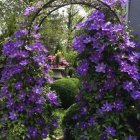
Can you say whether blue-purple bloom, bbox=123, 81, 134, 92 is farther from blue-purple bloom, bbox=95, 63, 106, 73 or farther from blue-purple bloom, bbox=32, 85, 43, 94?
blue-purple bloom, bbox=32, 85, 43, 94

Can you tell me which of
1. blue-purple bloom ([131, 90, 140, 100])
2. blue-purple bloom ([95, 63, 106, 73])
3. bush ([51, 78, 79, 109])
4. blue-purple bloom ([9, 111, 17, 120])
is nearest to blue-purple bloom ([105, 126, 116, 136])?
blue-purple bloom ([131, 90, 140, 100])

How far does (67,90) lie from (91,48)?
507 centimetres

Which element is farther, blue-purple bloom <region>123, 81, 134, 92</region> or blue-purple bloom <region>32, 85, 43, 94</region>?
blue-purple bloom <region>32, 85, 43, 94</region>

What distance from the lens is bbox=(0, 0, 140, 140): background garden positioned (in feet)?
13.9

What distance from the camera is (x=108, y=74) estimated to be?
422 centimetres

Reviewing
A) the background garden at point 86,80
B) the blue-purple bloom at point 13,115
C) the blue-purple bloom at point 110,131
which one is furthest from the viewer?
the blue-purple bloom at point 13,115

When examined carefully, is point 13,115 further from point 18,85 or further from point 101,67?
point 101,67

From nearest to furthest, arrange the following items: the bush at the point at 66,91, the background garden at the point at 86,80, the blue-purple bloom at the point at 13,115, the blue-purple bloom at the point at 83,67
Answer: the background garden at the point at 86,80 < the blue-purple bloom at the point at 83,67 < the blue-purple bloom at the point at 13,115 < the bush at the point at 66,91

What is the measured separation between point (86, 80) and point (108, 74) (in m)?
0.30

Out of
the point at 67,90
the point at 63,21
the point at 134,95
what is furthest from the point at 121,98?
the point at 63,21

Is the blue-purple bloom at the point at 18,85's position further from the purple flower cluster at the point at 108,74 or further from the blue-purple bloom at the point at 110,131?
the blue-purple bloom at the point at 110,131

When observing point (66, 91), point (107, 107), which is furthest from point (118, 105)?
point (66, 91)

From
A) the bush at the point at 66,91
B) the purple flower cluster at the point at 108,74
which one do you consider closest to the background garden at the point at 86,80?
the purple flower cluster at the point at 108,74

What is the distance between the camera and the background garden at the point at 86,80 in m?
4.23
